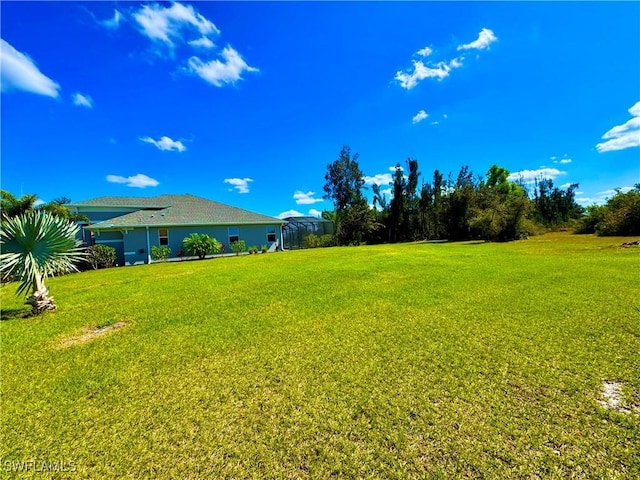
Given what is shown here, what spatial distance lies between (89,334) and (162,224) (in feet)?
45.5

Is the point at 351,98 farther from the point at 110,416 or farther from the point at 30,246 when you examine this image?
the point at 110,416

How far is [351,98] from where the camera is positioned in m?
16.9

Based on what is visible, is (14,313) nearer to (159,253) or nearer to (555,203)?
(159,253)

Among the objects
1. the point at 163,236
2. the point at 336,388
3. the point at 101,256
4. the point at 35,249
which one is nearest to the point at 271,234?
the point at 163,236

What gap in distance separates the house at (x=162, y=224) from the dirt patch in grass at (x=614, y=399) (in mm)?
18884

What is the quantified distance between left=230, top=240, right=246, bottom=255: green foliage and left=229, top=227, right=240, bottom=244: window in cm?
35

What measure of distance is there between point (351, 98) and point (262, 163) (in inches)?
484

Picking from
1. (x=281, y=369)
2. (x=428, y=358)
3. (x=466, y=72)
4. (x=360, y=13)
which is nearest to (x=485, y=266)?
(x=428, y=358)

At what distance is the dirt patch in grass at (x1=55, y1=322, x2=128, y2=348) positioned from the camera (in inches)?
168

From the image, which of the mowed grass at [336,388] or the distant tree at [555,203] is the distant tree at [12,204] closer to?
the mowed grass at [336,388]

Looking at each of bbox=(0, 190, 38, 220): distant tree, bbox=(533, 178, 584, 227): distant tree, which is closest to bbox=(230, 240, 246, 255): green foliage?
bbox=(0, 190, 38, 220): distant tree

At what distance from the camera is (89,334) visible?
15.1ft

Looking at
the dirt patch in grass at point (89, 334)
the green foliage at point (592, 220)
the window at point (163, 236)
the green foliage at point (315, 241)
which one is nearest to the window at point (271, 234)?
the green foliage at point (315, 241)

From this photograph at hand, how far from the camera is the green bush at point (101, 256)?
47.3 feet
